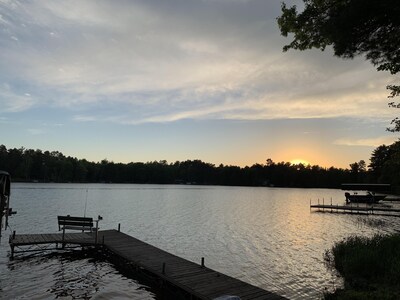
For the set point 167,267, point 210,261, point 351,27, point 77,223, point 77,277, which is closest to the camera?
point 351,27

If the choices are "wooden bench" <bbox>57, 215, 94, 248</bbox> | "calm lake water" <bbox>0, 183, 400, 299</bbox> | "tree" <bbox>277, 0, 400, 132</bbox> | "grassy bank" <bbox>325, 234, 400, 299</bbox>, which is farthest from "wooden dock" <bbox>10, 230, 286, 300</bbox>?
"tree" <bbox>277, 0, 400, 132</bbox>

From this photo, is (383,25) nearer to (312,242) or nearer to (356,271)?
(356,271)

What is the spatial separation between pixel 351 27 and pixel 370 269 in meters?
11.5

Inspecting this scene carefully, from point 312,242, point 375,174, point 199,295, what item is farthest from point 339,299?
point 375,174

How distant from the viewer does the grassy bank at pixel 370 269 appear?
11812 mm

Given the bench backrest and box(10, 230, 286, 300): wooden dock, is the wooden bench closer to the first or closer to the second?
the bench backrest

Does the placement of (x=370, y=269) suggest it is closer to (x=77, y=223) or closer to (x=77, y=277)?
(x=77, y=277)

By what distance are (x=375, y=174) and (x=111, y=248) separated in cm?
12531

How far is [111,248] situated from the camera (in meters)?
18.8

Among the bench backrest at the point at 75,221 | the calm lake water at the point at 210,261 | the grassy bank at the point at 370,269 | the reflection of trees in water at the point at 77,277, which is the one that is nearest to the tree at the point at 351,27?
the grassy bank at the point at 370,269

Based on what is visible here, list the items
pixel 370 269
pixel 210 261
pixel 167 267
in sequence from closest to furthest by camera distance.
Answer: pixel 167 267 < pixel 370 269 < pixel 210 261

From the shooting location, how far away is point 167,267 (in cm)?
1484

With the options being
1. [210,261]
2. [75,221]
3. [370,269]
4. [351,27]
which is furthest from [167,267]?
[351,27]

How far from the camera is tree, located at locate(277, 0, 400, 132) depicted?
28.9 feet
